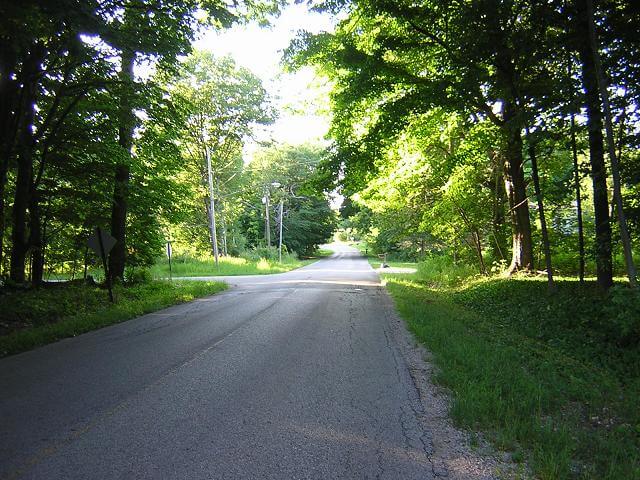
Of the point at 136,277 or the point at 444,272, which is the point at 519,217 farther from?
the point at 136,277

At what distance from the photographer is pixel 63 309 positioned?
33.6ft

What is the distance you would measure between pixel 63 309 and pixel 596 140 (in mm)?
12578

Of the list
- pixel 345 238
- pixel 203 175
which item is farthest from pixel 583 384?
pixel 345 238

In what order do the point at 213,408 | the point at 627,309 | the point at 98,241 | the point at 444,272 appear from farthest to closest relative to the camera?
the point at 444,272
the point at 98,241
the point at 627,309
the point at 213,408

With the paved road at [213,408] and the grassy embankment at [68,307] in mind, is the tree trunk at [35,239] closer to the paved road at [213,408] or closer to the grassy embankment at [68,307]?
the grassy embankment at [68,307]

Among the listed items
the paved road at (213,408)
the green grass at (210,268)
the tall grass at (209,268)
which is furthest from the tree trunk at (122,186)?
the green grass at (210,268)

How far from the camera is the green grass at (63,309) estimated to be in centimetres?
776

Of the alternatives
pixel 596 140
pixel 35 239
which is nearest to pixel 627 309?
pixel 596 140

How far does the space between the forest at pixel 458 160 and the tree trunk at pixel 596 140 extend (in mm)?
29

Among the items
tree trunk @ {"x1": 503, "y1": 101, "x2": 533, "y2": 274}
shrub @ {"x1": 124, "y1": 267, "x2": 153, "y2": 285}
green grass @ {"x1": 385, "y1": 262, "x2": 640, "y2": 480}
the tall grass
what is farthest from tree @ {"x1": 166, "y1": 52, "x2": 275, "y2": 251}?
green grass @ {"x1": 385, "y1": 262, "x2": 640, "y2": 480}

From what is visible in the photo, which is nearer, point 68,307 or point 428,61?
point 68,307

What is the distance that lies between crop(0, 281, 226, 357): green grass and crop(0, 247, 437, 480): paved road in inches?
22.3

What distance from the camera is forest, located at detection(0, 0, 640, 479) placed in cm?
517

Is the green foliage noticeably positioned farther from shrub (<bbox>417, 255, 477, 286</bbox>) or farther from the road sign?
the road sign
